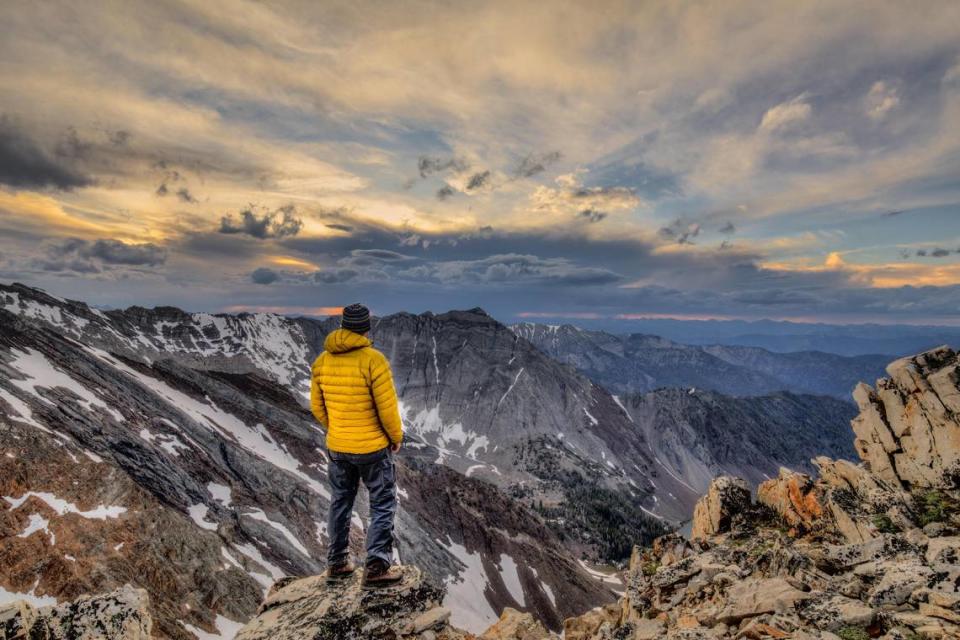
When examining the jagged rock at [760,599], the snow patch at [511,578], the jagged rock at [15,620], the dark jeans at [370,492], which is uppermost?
the dark jeans at [370,492]

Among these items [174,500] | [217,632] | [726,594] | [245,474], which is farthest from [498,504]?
[726,594]

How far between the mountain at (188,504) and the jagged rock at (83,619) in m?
30.5

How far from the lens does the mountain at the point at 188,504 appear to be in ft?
117

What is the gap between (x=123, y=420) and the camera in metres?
60.9

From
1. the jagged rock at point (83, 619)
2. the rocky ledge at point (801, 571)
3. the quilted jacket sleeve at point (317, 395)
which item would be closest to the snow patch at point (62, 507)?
the rocky ledge at point (801, 571)

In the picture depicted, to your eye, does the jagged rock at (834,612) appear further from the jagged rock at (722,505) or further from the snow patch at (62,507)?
the snow patch at (62,507)

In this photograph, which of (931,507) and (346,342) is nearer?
(346,342)

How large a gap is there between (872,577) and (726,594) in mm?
3935

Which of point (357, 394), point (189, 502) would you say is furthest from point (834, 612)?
point (189, 502)

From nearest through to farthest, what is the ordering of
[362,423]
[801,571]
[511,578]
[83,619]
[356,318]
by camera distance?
1. [83,619]
2. [362,423]
3. [356,318]
4. [801,571]
5. [511,578]

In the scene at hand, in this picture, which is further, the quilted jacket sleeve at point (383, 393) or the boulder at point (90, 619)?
the quilted jacket sleeve at point (383, 393)

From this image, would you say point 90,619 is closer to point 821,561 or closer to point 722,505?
point 821,561

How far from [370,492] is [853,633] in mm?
10855

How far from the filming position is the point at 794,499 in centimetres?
2345
